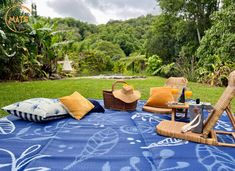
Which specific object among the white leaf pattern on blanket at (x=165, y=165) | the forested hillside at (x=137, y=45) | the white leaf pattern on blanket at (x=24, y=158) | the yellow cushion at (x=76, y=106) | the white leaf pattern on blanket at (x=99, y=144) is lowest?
the white leaf pattern on blanket at (x=99, y=144)

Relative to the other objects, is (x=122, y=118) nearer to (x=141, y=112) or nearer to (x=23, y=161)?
(x=141, y=112)

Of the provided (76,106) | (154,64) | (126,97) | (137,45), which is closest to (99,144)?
(76,106)

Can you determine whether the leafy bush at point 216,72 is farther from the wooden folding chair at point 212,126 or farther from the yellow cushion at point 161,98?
the wooden folding chair at point 212,126

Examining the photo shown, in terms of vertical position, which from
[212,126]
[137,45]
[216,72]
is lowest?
[212,126]

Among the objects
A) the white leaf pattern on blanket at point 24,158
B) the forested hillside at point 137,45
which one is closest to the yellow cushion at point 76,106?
the white leaf pattern on blanket at point 24,158

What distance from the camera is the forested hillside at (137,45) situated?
881cm

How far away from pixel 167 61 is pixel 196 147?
14.5 m

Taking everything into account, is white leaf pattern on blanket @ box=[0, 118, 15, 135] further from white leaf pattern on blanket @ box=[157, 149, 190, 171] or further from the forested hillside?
the forested hillside

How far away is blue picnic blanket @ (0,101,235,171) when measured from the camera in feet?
6.96

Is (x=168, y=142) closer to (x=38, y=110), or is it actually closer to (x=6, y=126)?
(x=38, y=110)

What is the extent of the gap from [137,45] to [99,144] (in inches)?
719

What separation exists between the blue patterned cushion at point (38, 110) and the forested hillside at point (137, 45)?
3492 mm

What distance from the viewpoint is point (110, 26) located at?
21547 mm

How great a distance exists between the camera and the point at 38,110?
3.41 m
